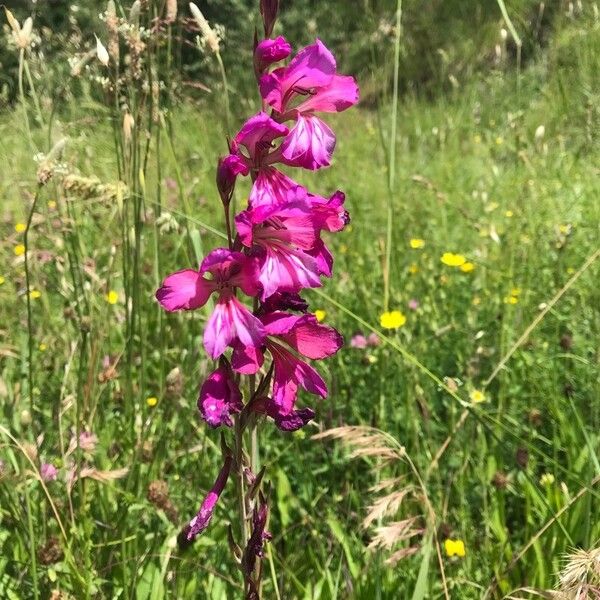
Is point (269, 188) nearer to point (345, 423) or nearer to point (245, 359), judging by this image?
point (245, 359)

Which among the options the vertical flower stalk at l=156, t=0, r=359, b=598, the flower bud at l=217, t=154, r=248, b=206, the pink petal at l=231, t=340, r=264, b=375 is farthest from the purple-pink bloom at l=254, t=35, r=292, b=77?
the pink petal at l=231, t=340, r=264, b=375

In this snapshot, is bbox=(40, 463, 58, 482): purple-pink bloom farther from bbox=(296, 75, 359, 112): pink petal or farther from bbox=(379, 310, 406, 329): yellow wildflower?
bbox=(296, 75, 359, 112): pink petal

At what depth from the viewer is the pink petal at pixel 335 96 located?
0.90 m

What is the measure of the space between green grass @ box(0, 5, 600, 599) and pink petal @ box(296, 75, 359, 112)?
37cm

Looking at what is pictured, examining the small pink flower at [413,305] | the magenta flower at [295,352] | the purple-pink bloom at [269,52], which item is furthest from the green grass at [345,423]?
the purple-pink bloom at [269,52]

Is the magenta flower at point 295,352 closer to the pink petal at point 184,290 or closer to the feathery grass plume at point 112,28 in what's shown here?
the pink petal at point 184,290

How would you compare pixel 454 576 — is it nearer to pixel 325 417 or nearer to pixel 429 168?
pixel 325 417

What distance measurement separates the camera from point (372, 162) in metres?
4.86

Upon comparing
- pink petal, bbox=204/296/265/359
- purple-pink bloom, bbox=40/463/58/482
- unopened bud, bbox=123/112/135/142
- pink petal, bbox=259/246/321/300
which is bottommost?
purple-pink bloom, bbox=40/463/58/482

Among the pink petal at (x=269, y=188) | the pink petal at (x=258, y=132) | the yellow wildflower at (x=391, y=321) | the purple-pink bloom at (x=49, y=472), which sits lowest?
the purple-pink bloom at (x=49, y=472)

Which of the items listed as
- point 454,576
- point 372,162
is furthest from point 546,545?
point 372,162

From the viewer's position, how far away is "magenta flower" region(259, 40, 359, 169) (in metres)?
0.86

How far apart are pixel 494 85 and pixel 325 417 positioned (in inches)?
107

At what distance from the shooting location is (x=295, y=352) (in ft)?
2.95
